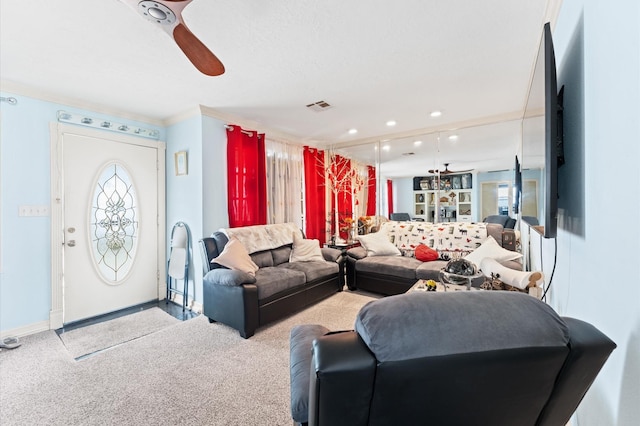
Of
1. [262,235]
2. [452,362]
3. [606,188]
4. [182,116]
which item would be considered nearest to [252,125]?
[182,116]

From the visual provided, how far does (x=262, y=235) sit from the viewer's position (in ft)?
11.9

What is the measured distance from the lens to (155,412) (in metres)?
1.70

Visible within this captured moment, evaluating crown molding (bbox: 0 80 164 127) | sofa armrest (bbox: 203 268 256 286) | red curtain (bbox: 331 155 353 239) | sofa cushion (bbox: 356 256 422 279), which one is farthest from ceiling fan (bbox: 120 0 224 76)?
red curtain (bbox: 331 155 353 239)

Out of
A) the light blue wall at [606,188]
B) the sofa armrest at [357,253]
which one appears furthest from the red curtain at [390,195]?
the light blue wall at [606,188]

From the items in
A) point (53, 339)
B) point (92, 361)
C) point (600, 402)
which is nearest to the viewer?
point (600, 402)

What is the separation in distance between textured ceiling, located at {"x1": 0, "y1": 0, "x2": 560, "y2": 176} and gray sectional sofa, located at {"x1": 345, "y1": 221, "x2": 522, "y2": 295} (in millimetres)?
1605

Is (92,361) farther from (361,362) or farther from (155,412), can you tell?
(361,362)

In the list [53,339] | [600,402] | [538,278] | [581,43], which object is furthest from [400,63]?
[53,339]

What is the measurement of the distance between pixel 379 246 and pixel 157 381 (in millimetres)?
3066

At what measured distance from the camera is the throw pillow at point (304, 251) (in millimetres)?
3819

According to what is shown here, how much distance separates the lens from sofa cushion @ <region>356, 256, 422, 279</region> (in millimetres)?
3510

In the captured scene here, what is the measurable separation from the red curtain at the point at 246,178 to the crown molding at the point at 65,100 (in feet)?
3.85

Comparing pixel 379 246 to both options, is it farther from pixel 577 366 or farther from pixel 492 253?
pixel 577 366

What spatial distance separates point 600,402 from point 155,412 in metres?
2.19
